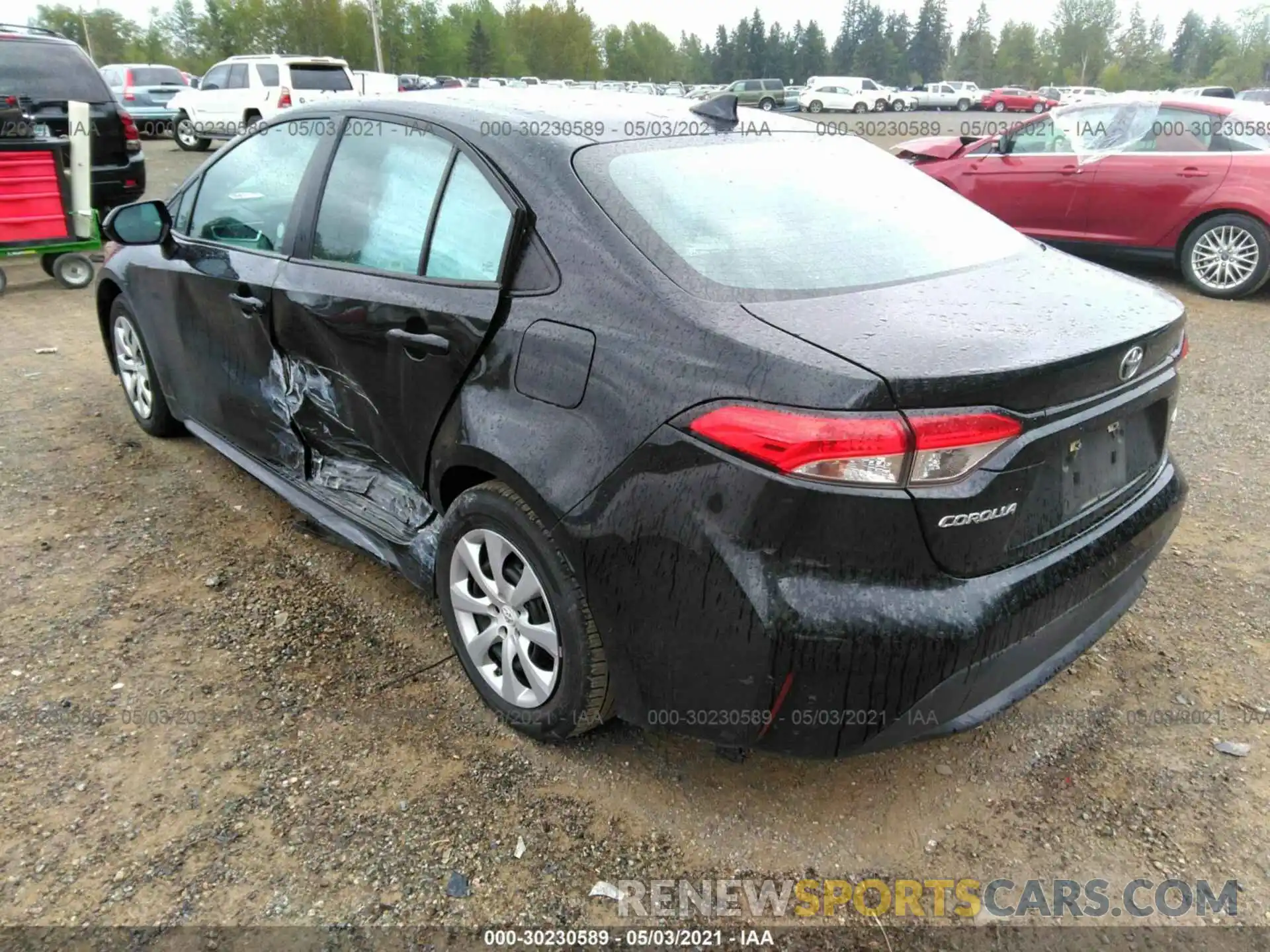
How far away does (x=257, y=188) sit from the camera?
3.45m

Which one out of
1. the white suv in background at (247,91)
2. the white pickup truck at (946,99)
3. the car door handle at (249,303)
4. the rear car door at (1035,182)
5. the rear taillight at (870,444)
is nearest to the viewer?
the rear taillight at (870,444)

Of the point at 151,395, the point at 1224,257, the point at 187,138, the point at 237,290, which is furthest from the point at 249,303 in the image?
the point at 187,138

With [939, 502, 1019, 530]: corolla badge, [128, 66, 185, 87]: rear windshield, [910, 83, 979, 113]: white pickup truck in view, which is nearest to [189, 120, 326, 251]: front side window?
[939, 502, 1019, 530]: corolla badge

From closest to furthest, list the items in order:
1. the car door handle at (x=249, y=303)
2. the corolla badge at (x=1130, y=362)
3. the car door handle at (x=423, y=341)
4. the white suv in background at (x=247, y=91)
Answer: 1. the corolla badge at (x=1130, y=362)
2. the car door handle at (x=423, y=341)
3. the car door handle at (x=249, y=303)
4. the white suv in background at (x=247, y=91)

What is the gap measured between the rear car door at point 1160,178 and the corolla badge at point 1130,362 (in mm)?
6451

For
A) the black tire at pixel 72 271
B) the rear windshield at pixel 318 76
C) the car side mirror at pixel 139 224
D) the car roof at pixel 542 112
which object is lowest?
the black tire at pixel 72 271

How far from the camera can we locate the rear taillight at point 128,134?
8.82 meters

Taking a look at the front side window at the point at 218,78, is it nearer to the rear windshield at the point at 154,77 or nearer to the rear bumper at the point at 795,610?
the rear windshield at the point at 154,77

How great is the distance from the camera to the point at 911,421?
69.6 inches

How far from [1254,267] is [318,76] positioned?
17.4m

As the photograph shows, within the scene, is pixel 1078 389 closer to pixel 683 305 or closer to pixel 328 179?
pixel 683 305

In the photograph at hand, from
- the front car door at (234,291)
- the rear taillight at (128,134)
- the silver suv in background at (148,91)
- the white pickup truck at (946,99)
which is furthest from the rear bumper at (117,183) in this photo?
the white pickup truck at (946,99)

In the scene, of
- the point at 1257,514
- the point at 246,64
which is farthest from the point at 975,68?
the point at 1257,514

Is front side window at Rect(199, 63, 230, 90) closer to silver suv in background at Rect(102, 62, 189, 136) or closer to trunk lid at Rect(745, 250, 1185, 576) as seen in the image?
silver suv in background at Rect(102, 62, 189, 136)
